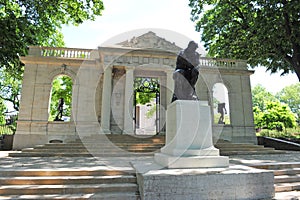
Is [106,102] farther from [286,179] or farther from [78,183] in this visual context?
[286,179]

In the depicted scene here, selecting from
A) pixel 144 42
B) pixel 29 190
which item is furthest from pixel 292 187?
pixel 144 42

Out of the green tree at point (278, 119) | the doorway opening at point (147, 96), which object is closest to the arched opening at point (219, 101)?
the doorway opening at point (147, 96)

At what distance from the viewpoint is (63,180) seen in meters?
4.38

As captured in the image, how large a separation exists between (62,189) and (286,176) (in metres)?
5.42

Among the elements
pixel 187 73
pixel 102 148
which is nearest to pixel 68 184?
pixel 187 73

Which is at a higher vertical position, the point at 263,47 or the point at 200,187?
the point at 263,47

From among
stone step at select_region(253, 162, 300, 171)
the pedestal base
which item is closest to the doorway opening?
stone step at select_region(253, 162, 300, 171)

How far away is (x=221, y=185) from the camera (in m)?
3.86

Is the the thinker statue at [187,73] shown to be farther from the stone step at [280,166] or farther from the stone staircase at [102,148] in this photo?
the stone staircase at [102,148]

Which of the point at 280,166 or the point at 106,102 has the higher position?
the point at 106,102

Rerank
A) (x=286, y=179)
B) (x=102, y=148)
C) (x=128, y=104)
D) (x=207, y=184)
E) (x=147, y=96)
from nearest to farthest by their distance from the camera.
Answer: (x=207, y=184)
(x=286, y=179)
(x=102, y=148)
(x=128, y=104)
(x=147, y=96)

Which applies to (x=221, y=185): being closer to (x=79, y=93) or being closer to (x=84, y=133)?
(x=84, y=133)

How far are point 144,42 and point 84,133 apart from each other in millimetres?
7695

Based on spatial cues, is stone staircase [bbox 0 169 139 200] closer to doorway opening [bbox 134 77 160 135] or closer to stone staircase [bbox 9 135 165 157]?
stone staircase [bbox 9 135 165 157]
